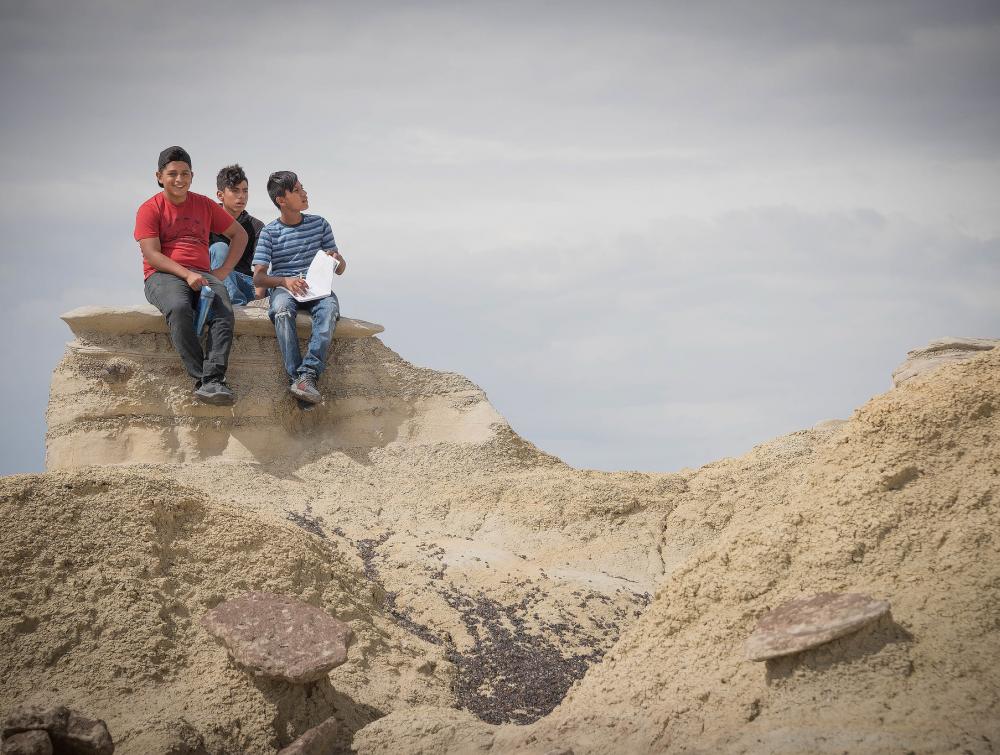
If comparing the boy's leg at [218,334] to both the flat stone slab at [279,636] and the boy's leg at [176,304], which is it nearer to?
the boy's leg at [176,304]

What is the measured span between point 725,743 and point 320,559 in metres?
3.02

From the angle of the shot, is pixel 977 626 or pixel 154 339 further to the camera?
pixel 154 339

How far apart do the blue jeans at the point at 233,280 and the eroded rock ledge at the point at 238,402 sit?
0.29 m

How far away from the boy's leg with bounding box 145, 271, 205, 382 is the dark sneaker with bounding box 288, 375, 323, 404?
2.86 feet

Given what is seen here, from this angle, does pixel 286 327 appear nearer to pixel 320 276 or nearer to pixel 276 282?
pixel 276 282

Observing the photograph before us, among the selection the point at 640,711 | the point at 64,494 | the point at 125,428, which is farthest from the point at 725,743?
the point at 125,428

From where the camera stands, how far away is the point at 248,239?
9.18 m

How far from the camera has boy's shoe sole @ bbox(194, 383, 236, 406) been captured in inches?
332

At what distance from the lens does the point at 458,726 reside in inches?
185

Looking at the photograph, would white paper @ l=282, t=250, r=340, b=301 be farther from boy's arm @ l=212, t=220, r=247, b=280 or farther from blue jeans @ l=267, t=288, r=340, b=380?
boy's arm @ l=212, t=220, r=247, b=280

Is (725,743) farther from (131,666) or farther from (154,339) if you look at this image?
(154,339)

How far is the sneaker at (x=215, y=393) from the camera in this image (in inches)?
332

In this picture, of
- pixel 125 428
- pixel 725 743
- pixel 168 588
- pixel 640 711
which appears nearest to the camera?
pixel 725 743

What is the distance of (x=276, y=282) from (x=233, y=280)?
1.90ft
